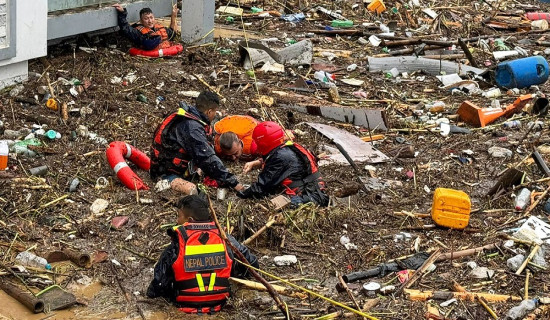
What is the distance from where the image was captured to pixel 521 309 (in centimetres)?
638

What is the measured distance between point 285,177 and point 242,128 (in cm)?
160

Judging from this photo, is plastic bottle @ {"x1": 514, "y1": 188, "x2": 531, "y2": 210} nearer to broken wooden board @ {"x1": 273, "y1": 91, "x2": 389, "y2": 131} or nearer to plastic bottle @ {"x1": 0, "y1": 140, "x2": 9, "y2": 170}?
broken wooden board @ {"x1": 273, "y1": 91, "x2": 389, "y2": 131}

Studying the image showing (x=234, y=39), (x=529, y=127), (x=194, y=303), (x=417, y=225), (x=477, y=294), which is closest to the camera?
(x=194, y=303)

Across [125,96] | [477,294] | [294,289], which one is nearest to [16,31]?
[125,96]

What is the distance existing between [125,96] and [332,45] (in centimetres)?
524

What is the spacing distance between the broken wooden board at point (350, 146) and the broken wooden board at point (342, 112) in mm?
444

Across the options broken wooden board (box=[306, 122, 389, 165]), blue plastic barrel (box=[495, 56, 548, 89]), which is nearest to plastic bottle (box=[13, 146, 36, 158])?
broken wooden board (box=[306, 122, 389, 165])

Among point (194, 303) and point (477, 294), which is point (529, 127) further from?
point (194, 303)

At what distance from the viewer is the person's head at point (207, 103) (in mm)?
8742

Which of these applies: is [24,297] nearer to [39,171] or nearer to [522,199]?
[39,171]

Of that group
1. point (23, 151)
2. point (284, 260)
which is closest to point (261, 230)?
point (284, 260)

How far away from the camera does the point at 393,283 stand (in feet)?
22.5

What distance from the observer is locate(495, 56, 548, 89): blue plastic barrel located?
1277cm

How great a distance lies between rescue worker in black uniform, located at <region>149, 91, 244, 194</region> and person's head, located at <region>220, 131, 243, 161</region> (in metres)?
0.38
